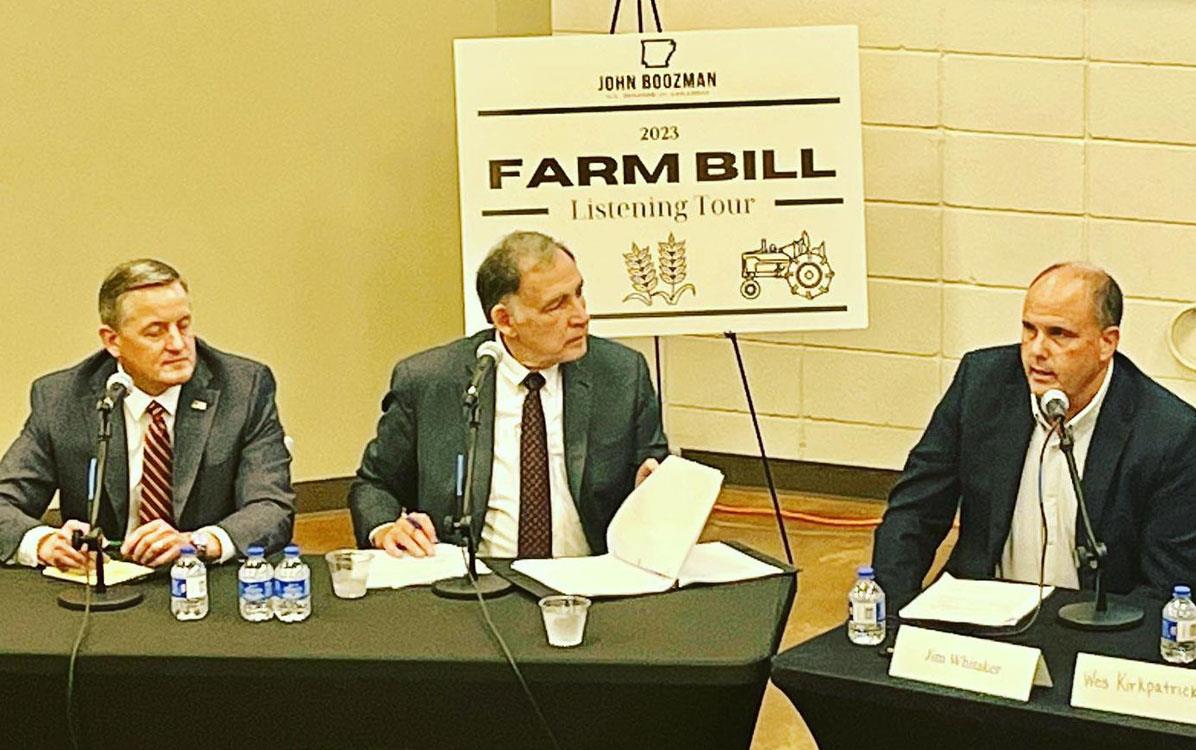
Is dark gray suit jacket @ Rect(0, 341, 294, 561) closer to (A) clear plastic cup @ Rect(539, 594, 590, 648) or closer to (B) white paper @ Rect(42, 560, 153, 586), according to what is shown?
(B) white paper @ Rect(42, 560, 153, 586)

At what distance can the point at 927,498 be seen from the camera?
4.30 m

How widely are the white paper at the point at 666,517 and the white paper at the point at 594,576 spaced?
0.02m

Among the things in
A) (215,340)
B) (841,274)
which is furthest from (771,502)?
(215,340)

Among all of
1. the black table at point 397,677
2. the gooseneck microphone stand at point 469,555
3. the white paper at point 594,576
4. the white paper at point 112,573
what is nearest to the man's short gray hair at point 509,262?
the gooseneck microphone stand at point 469,555

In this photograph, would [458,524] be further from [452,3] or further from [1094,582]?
[452,3]

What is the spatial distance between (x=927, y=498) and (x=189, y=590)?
5.16 ft

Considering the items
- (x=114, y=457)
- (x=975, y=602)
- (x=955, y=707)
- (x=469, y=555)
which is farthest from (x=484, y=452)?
(x=955, y=707)

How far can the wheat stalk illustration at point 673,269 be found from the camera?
5914 mm

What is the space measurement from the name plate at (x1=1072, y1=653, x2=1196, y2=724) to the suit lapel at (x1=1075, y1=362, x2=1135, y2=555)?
80 cm

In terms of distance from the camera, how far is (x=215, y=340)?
6.67 meters

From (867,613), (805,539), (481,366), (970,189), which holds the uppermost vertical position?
(970,189)

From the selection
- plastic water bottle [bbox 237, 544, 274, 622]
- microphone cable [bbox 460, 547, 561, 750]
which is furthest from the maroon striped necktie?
microphone cable [bbox 460, 547, 561, 750]

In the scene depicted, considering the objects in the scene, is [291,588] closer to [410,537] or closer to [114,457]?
[410,537]

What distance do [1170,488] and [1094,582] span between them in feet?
0.80
